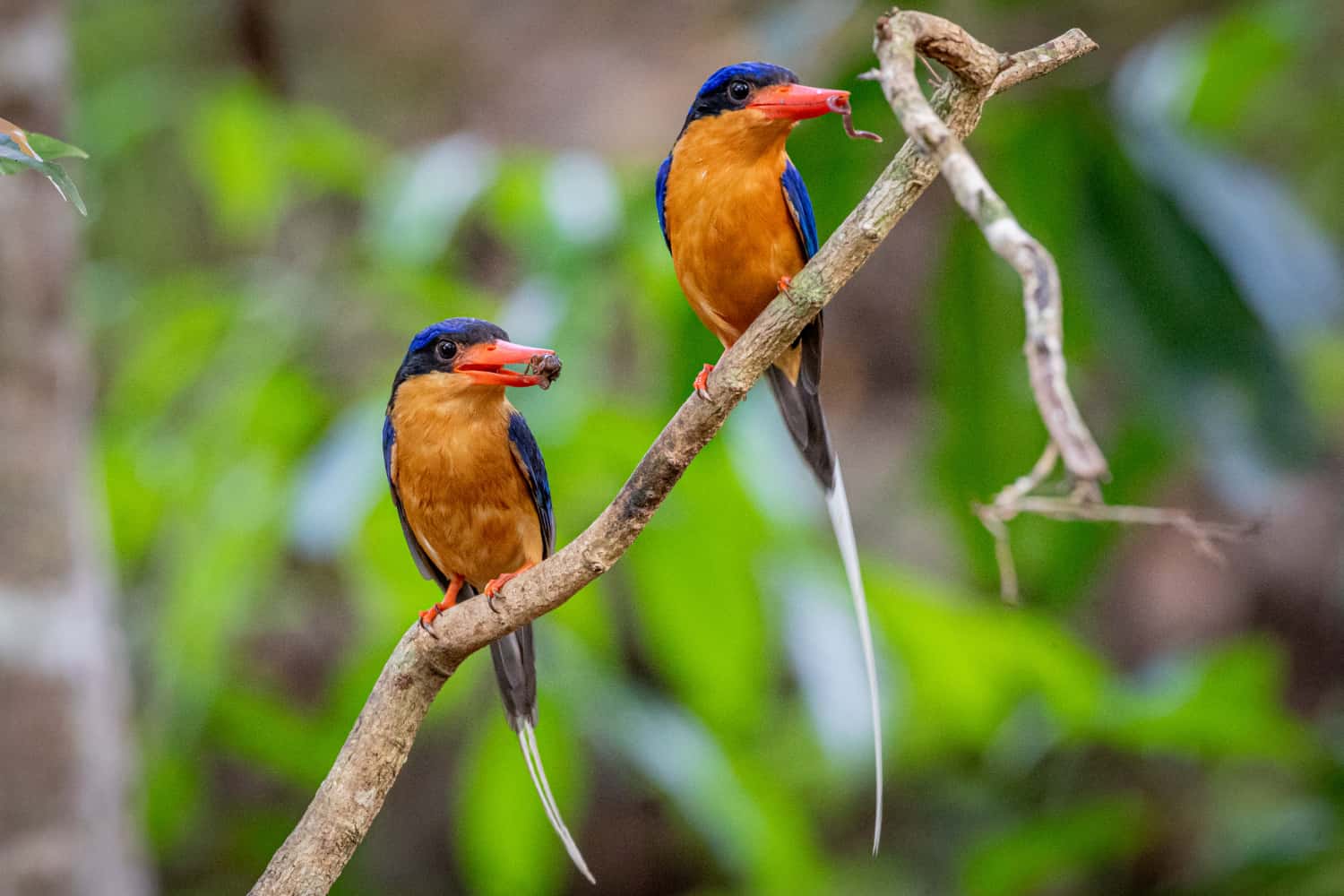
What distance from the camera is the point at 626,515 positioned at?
1.15 metres

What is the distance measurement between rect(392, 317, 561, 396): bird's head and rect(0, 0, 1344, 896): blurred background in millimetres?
1067

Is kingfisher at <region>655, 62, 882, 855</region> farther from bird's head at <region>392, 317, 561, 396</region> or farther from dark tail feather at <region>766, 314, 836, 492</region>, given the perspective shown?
bird's head at <region>392, 317, 561, 396</region>

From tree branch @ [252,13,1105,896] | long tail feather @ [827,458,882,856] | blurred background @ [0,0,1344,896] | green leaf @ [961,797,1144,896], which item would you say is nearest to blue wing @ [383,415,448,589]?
tree branch @ [252,13,1105,896]

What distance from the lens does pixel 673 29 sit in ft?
16.8

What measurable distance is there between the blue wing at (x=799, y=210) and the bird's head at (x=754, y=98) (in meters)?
0.11

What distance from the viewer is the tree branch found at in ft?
3.42

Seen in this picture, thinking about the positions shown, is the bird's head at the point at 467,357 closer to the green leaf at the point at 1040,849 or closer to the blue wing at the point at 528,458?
the blue wing at the point at 528,458

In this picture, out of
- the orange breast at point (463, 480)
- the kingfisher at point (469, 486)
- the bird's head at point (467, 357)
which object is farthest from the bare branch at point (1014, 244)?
the orange breast at point (463, 480)

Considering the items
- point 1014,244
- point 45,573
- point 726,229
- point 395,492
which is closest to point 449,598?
point 395,492

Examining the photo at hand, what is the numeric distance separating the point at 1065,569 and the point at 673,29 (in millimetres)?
2759

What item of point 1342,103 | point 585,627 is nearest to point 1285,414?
point 585,627

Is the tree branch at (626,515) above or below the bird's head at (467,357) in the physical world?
below

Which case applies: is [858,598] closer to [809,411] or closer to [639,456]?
[809,411]

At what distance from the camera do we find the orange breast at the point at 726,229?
148cm
